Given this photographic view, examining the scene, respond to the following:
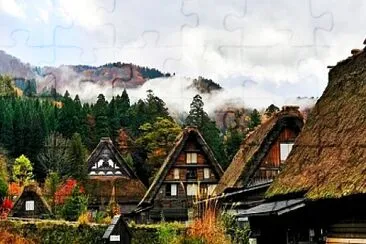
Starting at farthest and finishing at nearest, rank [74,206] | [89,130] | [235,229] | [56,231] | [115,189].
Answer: [89,130], [115,189], [74,206], [56,231], [235,229]

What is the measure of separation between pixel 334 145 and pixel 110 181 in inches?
1369

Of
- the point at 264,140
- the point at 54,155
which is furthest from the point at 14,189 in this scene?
the point at 264,140

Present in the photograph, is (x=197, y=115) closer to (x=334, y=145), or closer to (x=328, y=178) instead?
(x=334, y=145)

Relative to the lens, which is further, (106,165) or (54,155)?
(54,155)

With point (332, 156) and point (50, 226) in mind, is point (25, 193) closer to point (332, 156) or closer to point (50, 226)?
point (50, 226)

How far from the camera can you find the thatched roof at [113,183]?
51781 millimetres

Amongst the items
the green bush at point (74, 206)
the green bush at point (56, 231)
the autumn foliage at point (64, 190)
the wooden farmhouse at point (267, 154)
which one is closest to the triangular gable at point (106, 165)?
the autumn foliage at point (64, 190)

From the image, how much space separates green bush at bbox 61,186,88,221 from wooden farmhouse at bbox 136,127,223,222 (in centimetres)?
359

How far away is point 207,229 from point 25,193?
1840 centimetres

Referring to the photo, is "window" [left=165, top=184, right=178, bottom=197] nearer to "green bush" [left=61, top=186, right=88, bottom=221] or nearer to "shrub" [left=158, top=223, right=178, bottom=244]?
"green bush" [left=61, top=186, right=88, bottom=221]

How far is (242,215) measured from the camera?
67.5ft

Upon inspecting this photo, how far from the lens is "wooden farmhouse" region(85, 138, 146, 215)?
5146cm

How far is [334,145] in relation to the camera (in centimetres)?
1950

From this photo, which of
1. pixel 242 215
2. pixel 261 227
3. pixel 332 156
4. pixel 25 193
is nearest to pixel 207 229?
pixel 261 227
